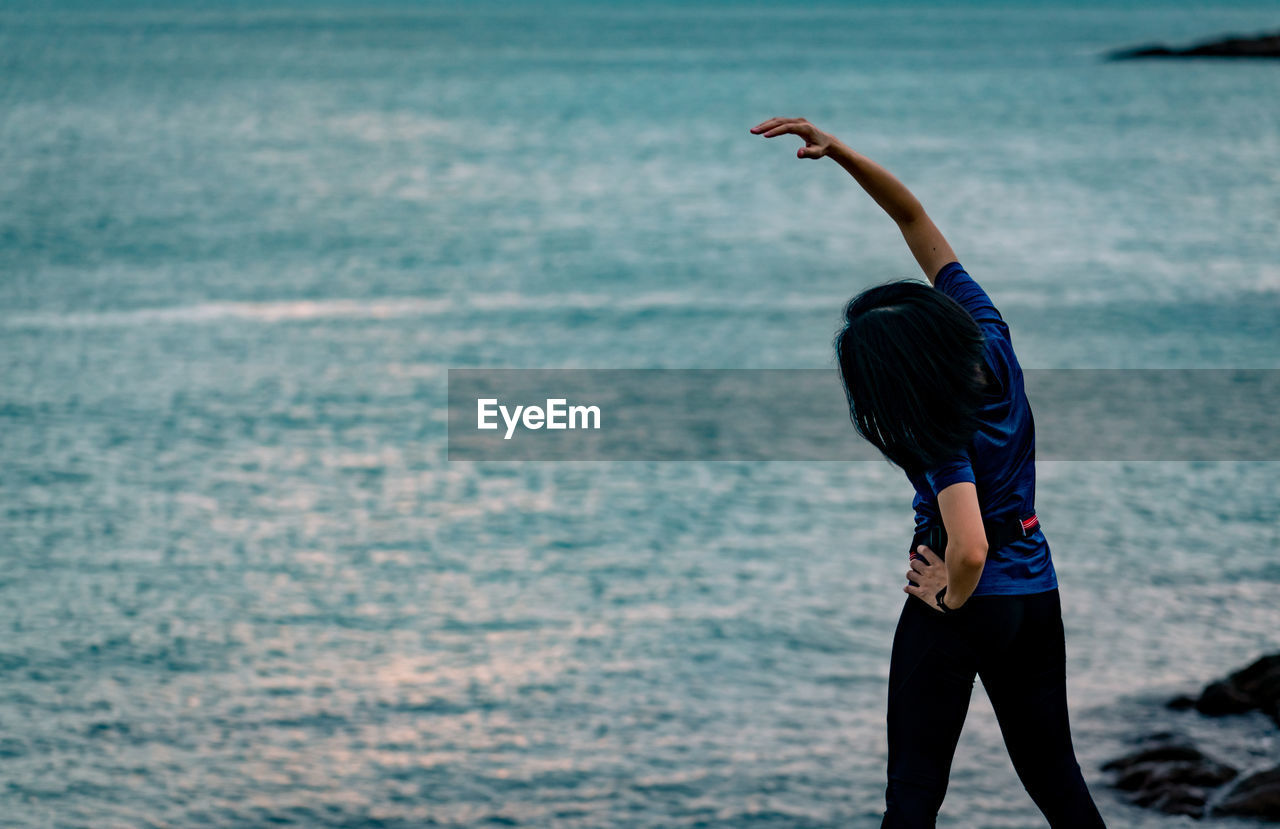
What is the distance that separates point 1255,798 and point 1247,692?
4.41ft

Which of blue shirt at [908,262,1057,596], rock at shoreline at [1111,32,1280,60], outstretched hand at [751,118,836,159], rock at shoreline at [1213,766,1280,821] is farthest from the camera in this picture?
rock at shoreline at [1111,32,1280,60]

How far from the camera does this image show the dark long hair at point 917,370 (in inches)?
128

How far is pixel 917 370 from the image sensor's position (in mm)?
3236

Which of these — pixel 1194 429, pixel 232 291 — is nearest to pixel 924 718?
pixel 1194 429

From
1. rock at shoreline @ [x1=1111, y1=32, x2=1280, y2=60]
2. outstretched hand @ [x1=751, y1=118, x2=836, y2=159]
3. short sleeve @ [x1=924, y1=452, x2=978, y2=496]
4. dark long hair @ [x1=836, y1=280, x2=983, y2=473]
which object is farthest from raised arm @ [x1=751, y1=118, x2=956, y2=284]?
rock at shoreline @ [x1=1111, y1=32, x2=1280, y2=60]

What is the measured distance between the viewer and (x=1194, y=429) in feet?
49.7

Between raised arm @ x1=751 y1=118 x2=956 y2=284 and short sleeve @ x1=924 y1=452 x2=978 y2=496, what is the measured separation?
64 cm

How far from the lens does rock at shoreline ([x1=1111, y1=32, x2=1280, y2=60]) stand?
338ft

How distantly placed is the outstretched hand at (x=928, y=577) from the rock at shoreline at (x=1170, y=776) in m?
3.64

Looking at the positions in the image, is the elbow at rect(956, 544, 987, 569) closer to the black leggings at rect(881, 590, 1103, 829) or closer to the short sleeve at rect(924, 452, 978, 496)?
the short sleeve at rect(924, 452, 978, 496)

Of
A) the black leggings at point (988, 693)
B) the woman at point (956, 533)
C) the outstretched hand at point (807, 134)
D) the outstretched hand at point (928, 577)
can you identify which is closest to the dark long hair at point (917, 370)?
the woman at point (956, 533)

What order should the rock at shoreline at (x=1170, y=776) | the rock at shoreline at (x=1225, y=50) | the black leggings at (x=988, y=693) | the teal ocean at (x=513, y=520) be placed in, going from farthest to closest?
1. the rock at shoreline at (x=1225, y=50)
2. the teal ocean at (x=513, y=520)
3. the rock at shoreline at (x=1170, y=776)
4. the black leggings at (x=988, y=693)

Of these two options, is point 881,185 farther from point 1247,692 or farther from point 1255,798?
point 1247,692

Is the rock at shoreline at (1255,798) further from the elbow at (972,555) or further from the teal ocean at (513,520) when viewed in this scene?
the elbow at (972,555)
